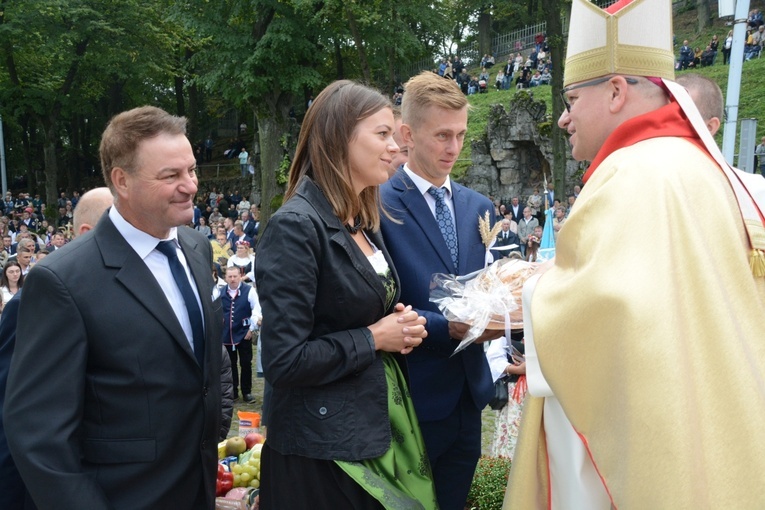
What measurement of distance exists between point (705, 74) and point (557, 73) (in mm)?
4134

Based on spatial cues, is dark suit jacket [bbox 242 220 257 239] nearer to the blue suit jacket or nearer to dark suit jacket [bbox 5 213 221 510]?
the blue suit jacket

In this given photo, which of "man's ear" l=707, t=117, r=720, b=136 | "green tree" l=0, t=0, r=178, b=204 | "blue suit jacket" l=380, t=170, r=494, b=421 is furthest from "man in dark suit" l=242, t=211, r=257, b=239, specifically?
→ "blue suit jacket" l=380, t=170, r=494, b=421

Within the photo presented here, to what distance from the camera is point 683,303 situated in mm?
1905

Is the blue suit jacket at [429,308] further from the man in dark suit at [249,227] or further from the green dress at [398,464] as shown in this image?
the man in dark suit at [249,227]

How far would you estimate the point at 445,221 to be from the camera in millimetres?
3213

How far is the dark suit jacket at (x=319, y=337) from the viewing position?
2.24 m

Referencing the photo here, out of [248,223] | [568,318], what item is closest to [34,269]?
[568,318]

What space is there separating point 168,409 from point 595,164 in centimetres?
159

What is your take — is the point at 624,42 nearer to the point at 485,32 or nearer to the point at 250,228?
the point at 250,228

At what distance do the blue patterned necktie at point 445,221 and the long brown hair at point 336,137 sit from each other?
2.28 ft

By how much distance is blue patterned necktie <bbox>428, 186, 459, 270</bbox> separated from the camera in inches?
125

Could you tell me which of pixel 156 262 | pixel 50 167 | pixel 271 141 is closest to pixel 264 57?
Result: pixel 271 141

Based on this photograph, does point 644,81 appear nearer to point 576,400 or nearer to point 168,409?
point 576,400

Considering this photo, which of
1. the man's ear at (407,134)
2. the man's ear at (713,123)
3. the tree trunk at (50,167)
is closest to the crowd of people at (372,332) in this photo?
the man's ear at (407,134)
